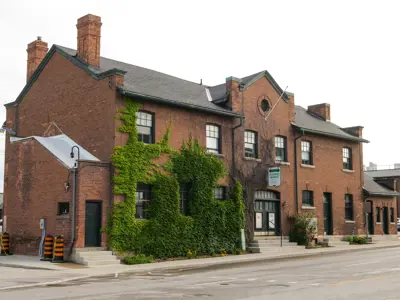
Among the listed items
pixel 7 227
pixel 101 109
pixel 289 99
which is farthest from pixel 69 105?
pixel 289 99

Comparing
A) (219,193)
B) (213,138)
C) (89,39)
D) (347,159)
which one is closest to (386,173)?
(347,159)

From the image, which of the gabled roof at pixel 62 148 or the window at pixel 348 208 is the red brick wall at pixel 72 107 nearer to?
the gabled roof at pixel 62 148

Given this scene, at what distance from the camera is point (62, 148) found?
24.8 metres

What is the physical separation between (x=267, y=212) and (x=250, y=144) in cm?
411

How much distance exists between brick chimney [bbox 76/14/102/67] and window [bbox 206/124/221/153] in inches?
261

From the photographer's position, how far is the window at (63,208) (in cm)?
2312

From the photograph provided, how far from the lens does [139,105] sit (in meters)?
24.7

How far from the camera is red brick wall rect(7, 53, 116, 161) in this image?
24391 mm

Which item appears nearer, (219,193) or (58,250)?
(58,250)

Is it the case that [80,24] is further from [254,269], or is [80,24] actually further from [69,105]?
[254,269]

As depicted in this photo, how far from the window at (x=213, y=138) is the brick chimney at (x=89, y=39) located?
662 cm

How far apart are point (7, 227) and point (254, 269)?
13480 millimetres

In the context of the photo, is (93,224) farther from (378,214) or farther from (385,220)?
(385,220)

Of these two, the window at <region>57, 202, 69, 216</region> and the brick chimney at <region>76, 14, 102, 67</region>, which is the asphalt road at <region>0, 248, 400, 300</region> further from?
the brick chimney at <region>76, 14, 102, 67</region>
